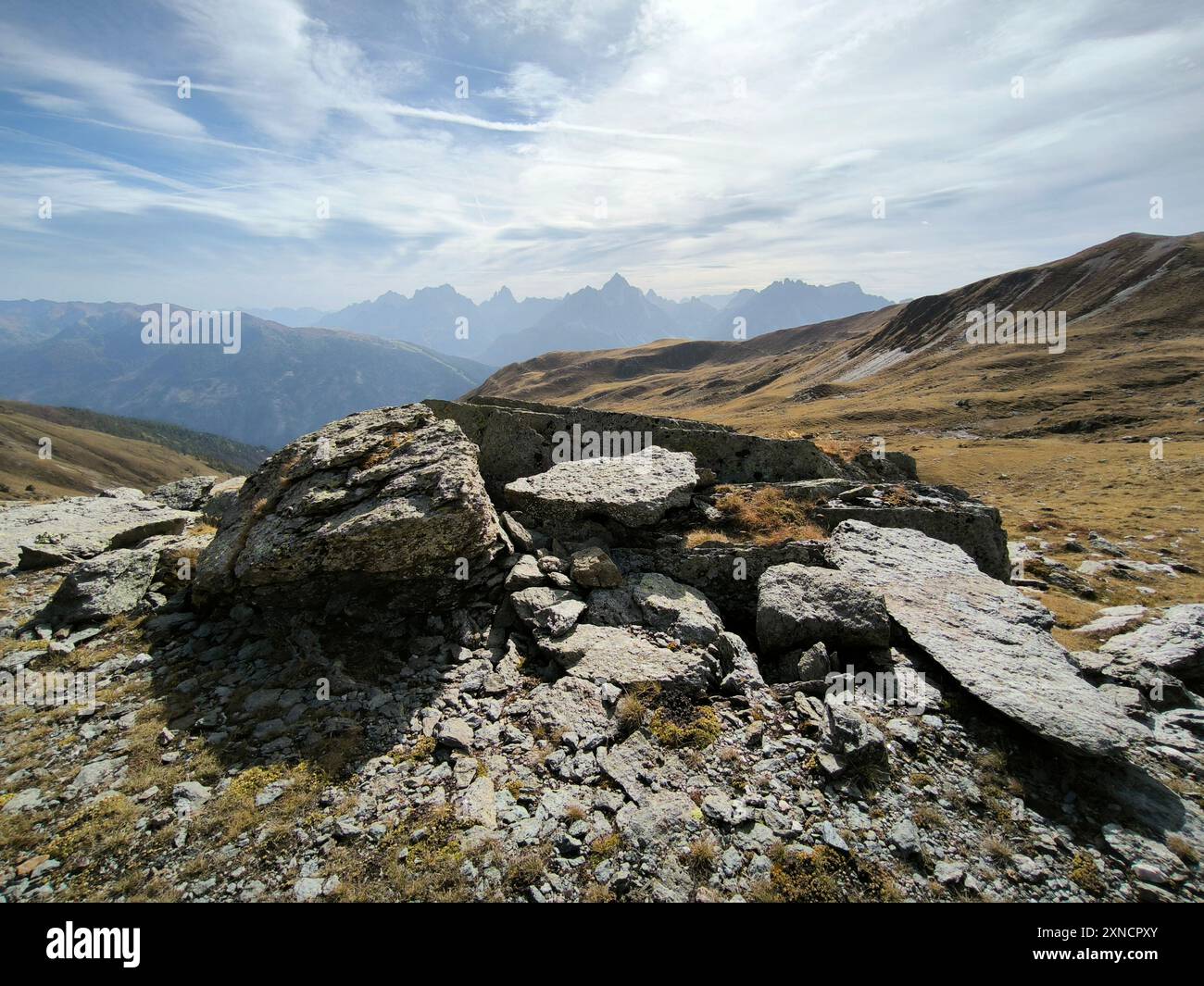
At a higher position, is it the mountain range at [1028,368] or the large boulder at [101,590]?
the mountain range at [1028,368]

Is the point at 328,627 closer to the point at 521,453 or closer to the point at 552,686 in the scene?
the point at 552,686

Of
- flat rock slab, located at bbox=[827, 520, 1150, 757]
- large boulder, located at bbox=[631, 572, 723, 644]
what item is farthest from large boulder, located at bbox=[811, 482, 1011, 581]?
large boulder, located at bbox=[631, 572, 723, 644]

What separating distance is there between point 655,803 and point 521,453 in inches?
447

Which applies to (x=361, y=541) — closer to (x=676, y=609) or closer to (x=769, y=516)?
(x=676, y=609)

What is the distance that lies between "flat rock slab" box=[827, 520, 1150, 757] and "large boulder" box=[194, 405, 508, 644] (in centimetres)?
837

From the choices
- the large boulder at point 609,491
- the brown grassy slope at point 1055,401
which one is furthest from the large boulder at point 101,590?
the brown grassy slope at point 1055,401

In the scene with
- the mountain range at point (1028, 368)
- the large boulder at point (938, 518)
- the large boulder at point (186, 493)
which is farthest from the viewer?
the mountain range at point (1028, 368)

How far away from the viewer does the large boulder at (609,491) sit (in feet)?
40.7

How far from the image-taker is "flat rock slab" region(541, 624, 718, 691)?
895cm

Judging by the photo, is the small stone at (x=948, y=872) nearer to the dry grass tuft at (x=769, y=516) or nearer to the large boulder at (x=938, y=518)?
the dry grass tuft at (x=769, y=516)

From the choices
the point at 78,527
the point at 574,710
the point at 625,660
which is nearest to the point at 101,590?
the point at 78,527

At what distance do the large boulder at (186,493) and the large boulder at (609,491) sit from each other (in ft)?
52.3

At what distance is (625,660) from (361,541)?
17.6 feet

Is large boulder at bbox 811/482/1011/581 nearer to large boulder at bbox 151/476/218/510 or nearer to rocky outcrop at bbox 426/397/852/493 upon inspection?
rocky outcrop at bbox 426/397/852/493
